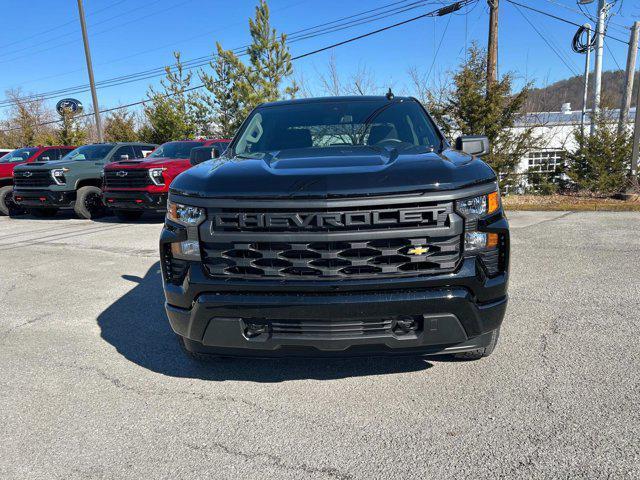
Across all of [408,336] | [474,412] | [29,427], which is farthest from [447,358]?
[29,427]

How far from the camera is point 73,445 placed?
239cm

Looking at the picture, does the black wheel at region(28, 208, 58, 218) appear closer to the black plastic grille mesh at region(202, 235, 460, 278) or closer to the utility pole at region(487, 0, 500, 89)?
the utility pole at region(487, 0, 500, 89)

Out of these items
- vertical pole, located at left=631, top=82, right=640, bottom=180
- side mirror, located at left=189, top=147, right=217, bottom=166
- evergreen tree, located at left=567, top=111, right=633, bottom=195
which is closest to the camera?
side mirror, located at left=189, top=147, right=217, bottom=166

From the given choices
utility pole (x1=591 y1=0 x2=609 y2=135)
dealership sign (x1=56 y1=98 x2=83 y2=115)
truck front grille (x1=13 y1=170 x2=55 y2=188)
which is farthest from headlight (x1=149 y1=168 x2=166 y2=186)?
dealership sign (x1=56 y1=98 x2=83 y2=115)

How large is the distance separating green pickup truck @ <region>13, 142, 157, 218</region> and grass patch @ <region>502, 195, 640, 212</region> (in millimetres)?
10294

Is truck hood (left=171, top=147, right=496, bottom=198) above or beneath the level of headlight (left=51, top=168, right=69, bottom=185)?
above

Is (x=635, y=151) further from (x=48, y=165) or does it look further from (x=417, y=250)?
(x=48, y=165)

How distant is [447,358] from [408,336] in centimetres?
84

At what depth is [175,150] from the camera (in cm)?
1114

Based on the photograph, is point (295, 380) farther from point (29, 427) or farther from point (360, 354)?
point (29, 427)

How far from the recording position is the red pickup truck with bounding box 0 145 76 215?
530 inches

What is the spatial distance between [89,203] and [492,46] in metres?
11.5

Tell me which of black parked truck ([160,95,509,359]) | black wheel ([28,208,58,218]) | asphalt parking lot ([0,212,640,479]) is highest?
black parked truck ([160,95,509,359])

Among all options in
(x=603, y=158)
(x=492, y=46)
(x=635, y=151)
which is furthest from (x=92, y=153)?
(x=635, y=151)
